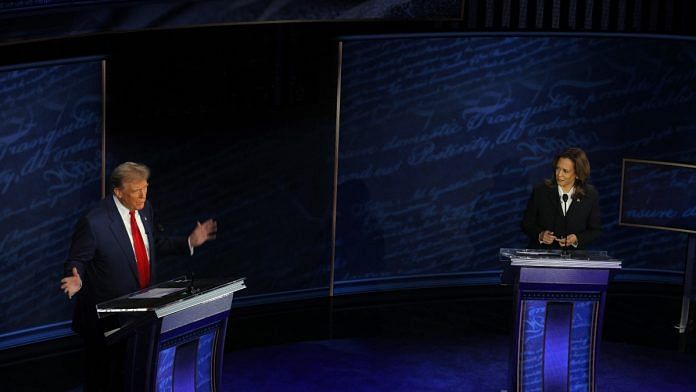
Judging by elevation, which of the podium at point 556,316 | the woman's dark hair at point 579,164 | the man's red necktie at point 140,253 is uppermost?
the woman's dark hair at point 579,164

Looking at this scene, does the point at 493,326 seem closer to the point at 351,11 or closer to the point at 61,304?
the point at 351,11

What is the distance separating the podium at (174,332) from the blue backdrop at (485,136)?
157 inches

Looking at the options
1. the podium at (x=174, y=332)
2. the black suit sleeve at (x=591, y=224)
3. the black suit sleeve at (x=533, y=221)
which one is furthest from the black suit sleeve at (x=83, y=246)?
the black suit sleeve at (x=591, y=224)

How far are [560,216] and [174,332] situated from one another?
3.03 meters

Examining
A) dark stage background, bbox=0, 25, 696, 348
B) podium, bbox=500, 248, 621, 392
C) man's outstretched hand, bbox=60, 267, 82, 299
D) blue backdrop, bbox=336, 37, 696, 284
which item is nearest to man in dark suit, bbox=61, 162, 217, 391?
man's outstretched hand, bbox=60, 267, 82, 299

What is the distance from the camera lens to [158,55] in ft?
25.2

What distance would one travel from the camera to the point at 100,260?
17.4ft

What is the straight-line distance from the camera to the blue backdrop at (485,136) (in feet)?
29.9

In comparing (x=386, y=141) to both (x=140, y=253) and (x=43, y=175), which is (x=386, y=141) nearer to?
(x=43, y=175)

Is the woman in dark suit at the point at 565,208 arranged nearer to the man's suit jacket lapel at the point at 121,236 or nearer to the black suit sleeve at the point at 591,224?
the black suit sleeve at the point at 591,224

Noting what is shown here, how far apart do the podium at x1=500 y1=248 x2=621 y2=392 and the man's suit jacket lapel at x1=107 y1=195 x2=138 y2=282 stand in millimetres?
2021

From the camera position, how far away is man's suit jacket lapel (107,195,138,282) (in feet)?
17.5

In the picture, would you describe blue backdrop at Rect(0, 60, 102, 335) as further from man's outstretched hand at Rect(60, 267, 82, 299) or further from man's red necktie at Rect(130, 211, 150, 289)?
man's outstretched hand at Rect(60, 267, 82, 299)

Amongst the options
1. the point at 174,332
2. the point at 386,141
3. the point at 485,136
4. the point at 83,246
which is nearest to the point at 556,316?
the point at 174,332
